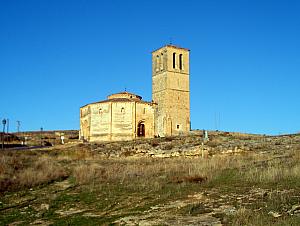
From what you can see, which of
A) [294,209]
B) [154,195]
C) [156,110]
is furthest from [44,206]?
[156,110]

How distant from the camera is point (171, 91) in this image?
161ft

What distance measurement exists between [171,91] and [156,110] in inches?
131

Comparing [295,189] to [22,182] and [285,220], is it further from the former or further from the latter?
[22,182]

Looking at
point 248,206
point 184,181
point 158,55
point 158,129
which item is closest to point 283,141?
point 184,181

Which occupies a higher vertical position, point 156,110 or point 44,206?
point 156,110

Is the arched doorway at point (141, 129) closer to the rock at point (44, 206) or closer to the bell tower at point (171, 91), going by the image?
the bell tower at point (171, 91)

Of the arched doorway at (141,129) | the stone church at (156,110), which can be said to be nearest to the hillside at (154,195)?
the stone church at (156,110)

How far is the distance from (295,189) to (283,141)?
54.7 feet

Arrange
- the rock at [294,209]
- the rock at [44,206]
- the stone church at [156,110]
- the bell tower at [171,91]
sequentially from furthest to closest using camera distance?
the bell tower at [171,91], the stone church at [156,110], the rock at [44,206], the rock at [294,209]

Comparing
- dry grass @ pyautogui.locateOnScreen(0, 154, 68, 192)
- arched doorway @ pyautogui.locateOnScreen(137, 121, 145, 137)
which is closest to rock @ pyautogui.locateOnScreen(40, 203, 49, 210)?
dry grass @ pyautogui.locateOnScreen(0, 154, 68, 192)

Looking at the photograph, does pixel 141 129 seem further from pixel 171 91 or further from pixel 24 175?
pixel 24 175

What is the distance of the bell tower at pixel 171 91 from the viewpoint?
159ft

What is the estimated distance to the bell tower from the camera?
159ft

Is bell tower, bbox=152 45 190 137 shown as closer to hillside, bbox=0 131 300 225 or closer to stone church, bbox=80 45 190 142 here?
stone church, bbox=80 45 190 142
